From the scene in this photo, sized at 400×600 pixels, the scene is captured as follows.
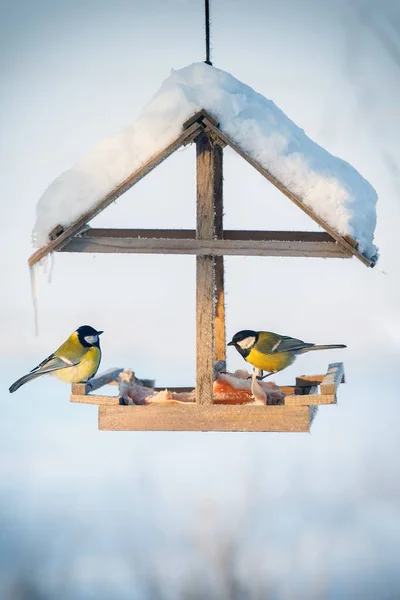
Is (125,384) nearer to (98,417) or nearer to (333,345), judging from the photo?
(98,417)

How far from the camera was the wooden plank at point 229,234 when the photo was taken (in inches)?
196

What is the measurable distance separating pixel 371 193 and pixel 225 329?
3.88 feet

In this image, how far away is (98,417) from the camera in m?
4.53

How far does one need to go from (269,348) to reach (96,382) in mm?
868

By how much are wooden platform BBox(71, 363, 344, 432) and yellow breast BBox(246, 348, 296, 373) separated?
1.72 ft

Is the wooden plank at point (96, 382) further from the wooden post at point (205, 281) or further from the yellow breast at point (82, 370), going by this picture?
the wooden post at point (205, 281)

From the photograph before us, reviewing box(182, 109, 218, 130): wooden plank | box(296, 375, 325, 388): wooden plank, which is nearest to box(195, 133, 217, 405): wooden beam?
box(182, 109, 218, 130): wooden plank

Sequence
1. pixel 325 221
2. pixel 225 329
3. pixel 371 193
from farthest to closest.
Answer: pixel 225 329 < pixel 371 193 < pixel 325 221

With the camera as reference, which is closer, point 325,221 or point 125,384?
point 325,221

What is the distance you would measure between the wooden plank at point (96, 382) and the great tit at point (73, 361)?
0.06 metres

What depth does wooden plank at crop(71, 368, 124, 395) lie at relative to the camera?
471cm

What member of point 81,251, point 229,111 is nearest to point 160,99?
point 229,111

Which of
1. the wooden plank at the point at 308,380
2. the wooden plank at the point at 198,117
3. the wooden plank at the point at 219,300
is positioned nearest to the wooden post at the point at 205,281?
the wooden plank at the point at 198,117

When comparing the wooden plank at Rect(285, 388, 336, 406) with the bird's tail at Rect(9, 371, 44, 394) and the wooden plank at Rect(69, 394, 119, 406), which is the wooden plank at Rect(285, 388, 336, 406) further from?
the bird's tail at Rect(9, 371, 44, 394)
